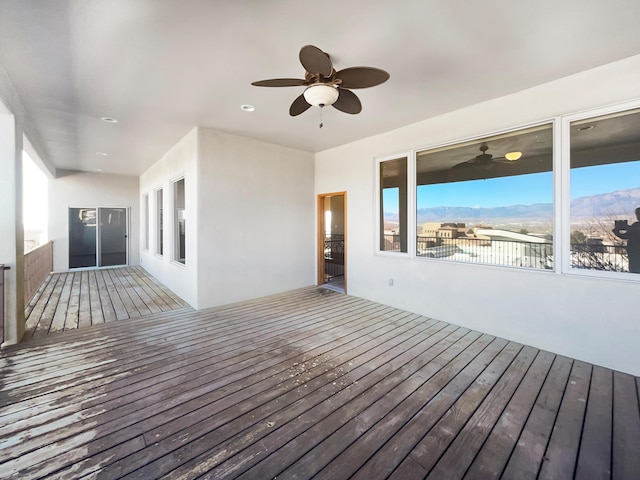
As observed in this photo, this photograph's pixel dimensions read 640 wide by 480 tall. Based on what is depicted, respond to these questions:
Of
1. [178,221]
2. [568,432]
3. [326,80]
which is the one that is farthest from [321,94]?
[178,221]

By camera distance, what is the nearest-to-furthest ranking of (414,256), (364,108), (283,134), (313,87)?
(313,87) → (364,108) → (414,256) → (283,134)

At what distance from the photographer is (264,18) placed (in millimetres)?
2104

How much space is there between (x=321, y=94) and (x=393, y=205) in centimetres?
273

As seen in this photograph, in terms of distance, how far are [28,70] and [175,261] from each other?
11.7 ft

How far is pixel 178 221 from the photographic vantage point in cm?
582

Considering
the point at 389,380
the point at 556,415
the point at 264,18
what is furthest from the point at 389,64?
the point at 556,415

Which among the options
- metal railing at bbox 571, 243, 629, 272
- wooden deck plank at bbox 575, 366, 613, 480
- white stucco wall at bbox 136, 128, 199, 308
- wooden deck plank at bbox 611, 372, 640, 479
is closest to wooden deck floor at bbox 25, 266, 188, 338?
white stucco wall at bbox 136, 128, 199, 308

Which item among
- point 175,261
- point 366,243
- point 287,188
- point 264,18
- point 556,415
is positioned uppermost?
point 264,18

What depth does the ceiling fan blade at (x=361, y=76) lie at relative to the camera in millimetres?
2258

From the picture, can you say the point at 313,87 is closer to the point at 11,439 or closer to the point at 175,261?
the point at 11,439

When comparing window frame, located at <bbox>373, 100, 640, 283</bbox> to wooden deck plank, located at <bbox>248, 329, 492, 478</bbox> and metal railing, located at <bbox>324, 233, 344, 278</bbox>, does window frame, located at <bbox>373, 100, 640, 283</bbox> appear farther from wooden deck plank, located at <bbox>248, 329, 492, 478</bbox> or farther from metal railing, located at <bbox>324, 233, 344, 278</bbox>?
metal railing, located at <bbox>324, 233, 344, 278</bbox>

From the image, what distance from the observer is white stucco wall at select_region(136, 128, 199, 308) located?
4621 millimetres

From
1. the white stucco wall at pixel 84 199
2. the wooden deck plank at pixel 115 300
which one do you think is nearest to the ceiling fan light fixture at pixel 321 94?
the wooden deck plank at pixel 115 300

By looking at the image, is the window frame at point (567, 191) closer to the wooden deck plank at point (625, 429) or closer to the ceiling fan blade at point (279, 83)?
the wooden deck plank at point (625, 429)
